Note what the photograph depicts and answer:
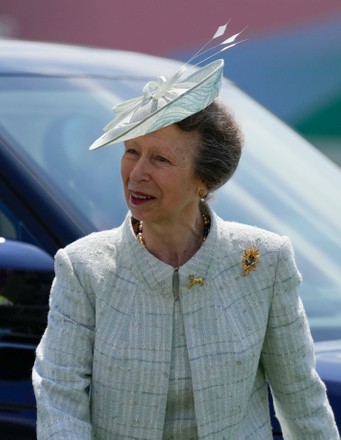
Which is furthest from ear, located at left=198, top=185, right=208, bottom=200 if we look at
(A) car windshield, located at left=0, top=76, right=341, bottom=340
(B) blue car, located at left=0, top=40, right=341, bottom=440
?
(A) car windshield, located at left=0, top=76, right=341, bottom=340

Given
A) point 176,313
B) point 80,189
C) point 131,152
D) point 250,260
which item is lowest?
point 176,313

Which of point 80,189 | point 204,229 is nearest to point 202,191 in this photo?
point 204,229

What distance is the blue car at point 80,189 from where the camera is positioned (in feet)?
11.2

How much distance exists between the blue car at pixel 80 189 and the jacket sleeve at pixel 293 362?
12.5 inches

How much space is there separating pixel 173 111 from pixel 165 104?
3 cm

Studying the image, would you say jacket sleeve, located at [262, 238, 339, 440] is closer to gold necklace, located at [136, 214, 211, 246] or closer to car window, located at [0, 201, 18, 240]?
gold necklace, located at [136, 214, 211, 246]

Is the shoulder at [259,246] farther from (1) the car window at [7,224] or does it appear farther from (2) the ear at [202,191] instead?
(1) the car window at [7,224]

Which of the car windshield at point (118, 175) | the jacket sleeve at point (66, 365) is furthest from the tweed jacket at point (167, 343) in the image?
the car windshield at point (118, 175)

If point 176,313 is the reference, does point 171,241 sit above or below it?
above

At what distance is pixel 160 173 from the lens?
2777mm

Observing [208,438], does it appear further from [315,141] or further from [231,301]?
[315,141]

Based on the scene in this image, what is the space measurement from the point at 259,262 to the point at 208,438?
1.29 feet

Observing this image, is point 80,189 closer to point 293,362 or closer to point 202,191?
point 202,191

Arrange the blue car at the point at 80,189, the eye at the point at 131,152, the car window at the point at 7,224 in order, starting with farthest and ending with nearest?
the car window at the point at 7,224 → the blue car at the point at 80,189 → the eye at the point at 131,152
